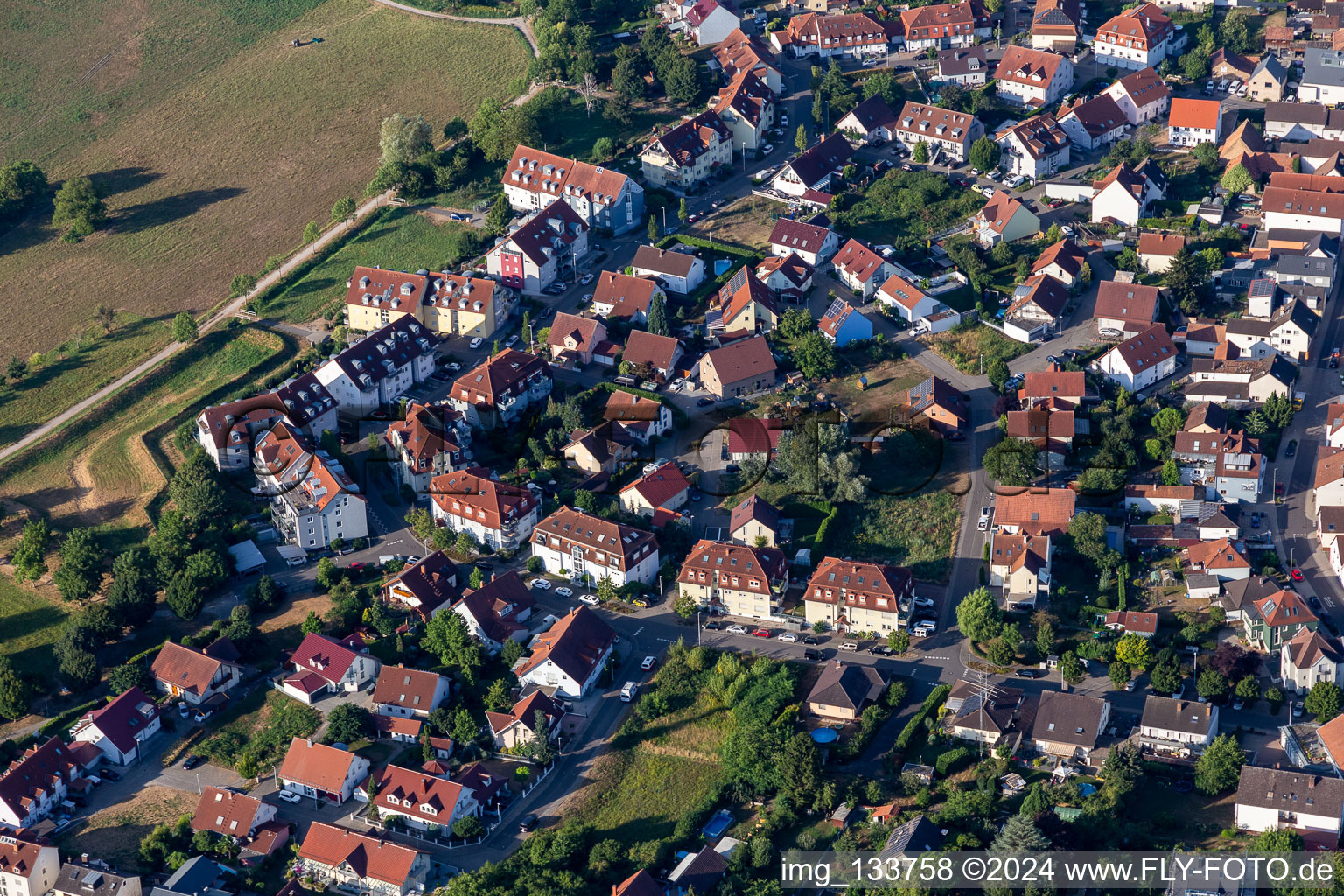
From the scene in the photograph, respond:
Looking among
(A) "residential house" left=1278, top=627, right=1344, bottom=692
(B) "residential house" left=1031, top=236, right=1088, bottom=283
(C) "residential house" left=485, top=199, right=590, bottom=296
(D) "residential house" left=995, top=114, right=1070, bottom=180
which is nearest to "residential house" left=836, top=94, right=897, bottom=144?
(D) "residential house" left=995, top=114, right=1070, bottom=180

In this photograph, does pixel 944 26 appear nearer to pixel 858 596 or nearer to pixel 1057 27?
pixel 1057 27

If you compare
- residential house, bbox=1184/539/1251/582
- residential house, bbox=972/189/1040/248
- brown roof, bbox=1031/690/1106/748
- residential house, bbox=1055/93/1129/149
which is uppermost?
residential house, bbox=1055/93/1129/149

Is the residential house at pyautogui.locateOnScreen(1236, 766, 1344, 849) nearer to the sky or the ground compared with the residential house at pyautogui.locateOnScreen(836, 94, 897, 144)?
nearer to the ground

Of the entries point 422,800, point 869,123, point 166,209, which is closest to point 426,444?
point 422,800

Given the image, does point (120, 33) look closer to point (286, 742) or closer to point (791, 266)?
point (791, 266)

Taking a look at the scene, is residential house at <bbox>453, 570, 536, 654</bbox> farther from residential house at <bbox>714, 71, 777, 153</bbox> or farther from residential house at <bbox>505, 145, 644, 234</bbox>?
residential house at <bbox>714, 71, 777, 153</bbox>

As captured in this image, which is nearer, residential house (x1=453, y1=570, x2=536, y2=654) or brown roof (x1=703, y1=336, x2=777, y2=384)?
residential house (x1=453, y1=570, x2=536, y2=654)

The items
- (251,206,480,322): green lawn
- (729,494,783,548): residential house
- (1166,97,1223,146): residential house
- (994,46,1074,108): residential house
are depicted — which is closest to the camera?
(729,494,783,548): residential house

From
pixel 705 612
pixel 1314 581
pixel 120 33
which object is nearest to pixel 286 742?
pixel 705 612
